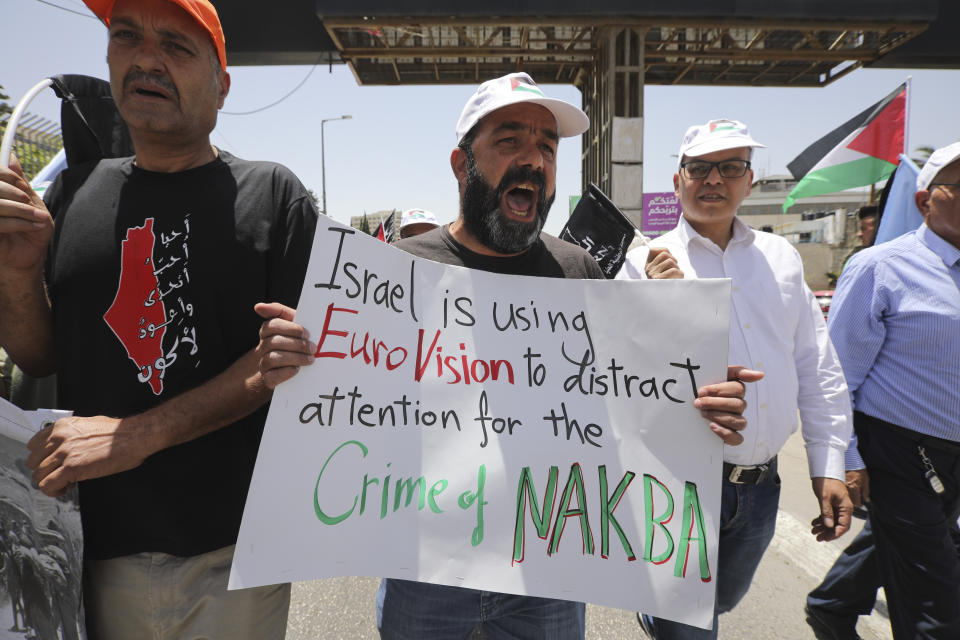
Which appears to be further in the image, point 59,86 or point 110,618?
point 59,86

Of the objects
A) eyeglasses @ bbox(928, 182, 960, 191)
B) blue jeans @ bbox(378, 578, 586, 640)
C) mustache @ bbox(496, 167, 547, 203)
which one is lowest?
blue jeans @ bbox(378, 578, 586, 640)

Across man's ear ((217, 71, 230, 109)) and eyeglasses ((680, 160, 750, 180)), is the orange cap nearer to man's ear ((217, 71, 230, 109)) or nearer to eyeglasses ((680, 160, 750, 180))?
man's ear ((217, 71, 230, 109))

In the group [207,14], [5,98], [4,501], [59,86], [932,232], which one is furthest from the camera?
[5,98]

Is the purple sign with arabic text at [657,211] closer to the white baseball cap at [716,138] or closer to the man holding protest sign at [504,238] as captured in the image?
the white baseball cap at [716,138]

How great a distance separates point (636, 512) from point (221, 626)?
3.44 ft

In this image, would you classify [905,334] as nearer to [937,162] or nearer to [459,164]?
[937,162]

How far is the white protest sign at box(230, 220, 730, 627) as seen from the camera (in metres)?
1.28

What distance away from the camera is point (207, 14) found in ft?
4.59

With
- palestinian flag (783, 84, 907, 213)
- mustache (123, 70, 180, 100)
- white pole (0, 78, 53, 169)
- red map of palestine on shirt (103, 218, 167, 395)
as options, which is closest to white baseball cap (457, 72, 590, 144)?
mustache (123, 70, 180, 100)

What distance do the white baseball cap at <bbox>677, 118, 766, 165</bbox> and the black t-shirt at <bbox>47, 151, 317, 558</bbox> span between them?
5.06ft

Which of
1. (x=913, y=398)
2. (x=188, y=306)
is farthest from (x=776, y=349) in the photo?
(x=188, y=306)

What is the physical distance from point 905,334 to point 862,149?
5.61m

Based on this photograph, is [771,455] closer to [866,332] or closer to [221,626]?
[866,332]

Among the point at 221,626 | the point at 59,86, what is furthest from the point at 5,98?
the point at 221,626
